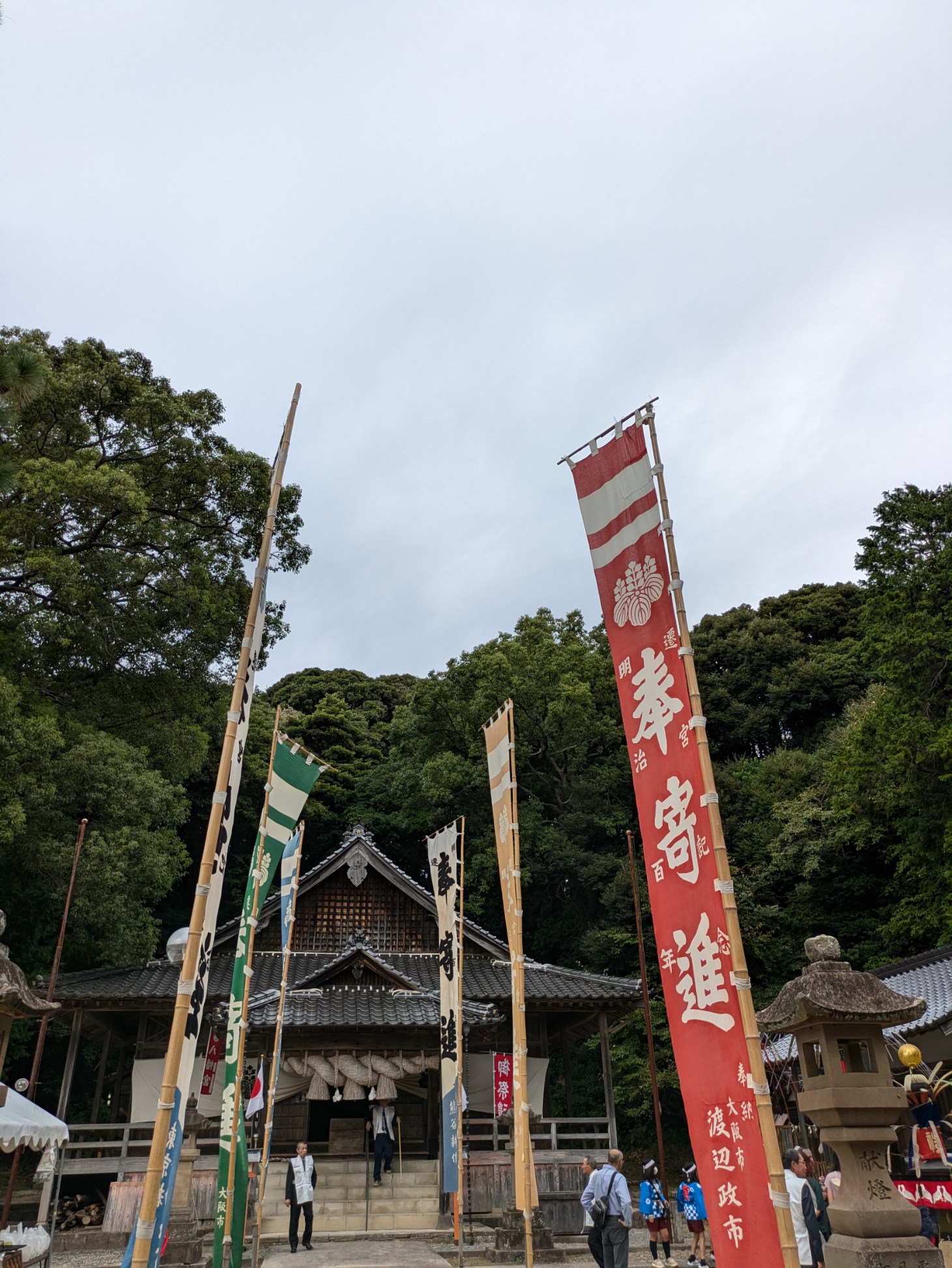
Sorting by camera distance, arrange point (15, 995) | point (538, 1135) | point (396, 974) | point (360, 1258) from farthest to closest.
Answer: point (396, 974) < point (538, 1135) < point (360, 1258) < point (15, 995)

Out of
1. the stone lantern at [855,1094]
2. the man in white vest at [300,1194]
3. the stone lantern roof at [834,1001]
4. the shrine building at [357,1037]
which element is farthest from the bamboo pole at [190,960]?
the shrine building at [357,1037]

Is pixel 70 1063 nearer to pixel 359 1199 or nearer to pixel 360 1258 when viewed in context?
pixel 359 1199

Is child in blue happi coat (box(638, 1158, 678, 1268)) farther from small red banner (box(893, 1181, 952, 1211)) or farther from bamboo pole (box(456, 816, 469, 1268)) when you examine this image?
small red banner (box(893, 1181, 952, 1211))

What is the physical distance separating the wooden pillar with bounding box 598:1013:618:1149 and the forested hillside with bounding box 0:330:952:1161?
5.51 m

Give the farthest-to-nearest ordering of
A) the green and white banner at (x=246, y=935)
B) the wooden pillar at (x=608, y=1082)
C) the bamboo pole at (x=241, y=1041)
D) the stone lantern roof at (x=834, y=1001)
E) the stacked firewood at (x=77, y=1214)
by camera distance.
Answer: the wooden pillar at (x=608, y=1082) → the stacked firewood at (x=77, y=1214) → the green and white banner at (x=246, y=935) → the bamboo pole at (x=241, y=1041) → the stone lantern roof at (x=834, y=1001)

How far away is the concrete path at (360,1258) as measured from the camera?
9438mm

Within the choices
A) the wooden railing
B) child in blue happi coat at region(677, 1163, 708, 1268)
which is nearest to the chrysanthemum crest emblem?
child in blue happi coat at region(677, 1163, 708, 1268)

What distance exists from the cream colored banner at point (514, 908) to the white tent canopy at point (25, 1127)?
13.7 ft

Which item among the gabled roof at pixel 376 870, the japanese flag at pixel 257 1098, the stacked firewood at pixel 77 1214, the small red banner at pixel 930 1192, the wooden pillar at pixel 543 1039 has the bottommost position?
the stacked firewood at pixel 77 1214

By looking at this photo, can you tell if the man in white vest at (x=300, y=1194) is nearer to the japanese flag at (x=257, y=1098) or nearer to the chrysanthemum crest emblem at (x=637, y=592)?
the japanese flag at (x=257, y=1098)

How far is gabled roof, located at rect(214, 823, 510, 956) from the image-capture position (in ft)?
66.3

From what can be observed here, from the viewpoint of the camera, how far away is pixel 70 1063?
50.6 feet

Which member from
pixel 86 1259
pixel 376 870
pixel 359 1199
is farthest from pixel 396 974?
pixel 86 1259

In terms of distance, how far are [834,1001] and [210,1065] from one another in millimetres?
12932
